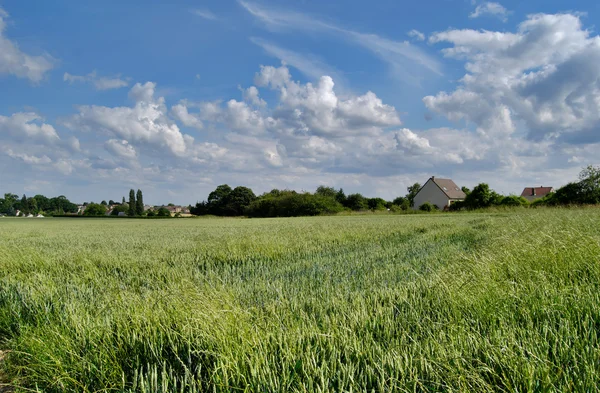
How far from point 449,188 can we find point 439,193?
4104 mm

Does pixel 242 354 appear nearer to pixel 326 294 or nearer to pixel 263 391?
pixel 263 391

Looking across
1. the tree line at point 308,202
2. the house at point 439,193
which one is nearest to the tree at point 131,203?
the tree line at point 308,202

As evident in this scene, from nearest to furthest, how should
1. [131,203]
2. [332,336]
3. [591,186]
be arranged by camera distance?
[332,336], [591,186], [131,203]

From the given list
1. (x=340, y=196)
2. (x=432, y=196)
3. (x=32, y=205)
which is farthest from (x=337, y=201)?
(x=32, y=205)

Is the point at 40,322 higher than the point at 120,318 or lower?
lower

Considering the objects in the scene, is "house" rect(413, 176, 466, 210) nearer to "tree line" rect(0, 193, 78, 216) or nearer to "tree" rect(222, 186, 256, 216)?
"tree" rect(222, 186, 256, 216)

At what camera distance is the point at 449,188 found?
77.0 meters

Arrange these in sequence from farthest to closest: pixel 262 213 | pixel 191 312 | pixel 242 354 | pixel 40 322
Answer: pixel 262 213, pixel 40 322, pixel 191 312, pixel 242 354

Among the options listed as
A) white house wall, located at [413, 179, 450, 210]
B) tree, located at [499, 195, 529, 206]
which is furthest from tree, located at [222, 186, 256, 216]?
tree, located at [499, 195, 529, 206]

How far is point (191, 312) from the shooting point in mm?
3080

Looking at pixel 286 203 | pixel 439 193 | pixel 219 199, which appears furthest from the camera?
pixel 219 199

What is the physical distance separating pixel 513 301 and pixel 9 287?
21.8 ft

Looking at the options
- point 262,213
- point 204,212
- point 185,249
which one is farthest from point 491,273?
point 204,212

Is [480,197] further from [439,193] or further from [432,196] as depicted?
[432,196]
